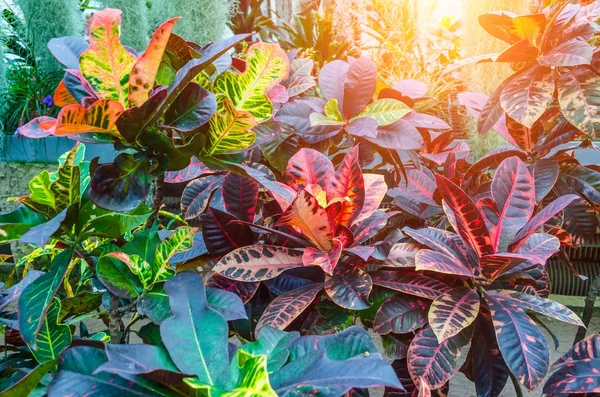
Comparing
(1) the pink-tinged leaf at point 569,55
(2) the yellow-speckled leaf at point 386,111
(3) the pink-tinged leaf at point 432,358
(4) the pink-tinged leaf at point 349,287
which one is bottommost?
(3) the pink-tinged leaf at point 432,358

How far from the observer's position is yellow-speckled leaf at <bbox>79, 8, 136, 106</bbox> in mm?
416

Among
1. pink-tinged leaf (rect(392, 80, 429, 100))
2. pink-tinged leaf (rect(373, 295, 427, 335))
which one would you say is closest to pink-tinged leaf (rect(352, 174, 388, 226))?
pink-tinged leaf (rect(373, 295, 427, 335))

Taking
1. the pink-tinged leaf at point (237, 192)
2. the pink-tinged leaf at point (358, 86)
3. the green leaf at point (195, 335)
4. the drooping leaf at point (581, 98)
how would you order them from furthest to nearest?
the pink-tinged leaf at point (358, 86) → the drooping leaf at point (581, 98) → the pink-tinged leaf at point (237, 192) → the green leaf at point (195, 335)

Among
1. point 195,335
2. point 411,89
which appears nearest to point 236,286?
point 195,335

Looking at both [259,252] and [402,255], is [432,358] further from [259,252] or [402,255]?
[259,252]

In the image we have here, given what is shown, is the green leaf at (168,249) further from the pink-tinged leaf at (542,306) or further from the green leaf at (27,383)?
the pink-tinged leaf at (542,306)

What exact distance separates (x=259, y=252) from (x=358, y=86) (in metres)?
0.41

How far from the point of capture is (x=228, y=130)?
1.44ft

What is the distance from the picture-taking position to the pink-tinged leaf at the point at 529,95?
700 millimetres

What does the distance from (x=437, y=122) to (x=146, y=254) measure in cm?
57

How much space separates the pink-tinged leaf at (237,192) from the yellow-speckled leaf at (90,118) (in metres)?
0.18

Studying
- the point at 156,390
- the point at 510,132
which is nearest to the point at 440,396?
the point at 156,390

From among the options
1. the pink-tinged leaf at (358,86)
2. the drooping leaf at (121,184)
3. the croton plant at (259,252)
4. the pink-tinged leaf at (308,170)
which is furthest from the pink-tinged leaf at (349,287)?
the pink-tinged leaf at (358,86)

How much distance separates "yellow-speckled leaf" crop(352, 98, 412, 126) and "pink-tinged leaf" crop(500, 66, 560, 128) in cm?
16
